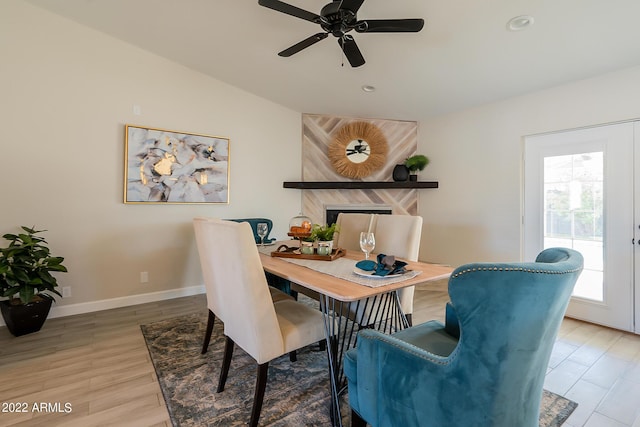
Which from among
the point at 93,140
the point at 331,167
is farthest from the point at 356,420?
the point at 331,167

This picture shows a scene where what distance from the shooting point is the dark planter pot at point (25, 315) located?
8.36 feet

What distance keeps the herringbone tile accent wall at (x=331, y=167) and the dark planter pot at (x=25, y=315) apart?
3.12m

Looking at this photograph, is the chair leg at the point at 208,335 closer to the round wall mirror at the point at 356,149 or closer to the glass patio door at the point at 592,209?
the round wall mirror at the point at 356,149

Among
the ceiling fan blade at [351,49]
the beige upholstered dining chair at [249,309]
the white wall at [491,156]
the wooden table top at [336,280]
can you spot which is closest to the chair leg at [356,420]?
the beige upholstered dining chair at [249,309]

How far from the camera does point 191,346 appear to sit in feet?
7.87

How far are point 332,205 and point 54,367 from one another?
11.4ft

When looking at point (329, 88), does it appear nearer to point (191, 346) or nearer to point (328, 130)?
point (328, 130)

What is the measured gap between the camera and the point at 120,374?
6.64 ft

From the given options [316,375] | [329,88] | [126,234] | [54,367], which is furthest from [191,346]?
[329,88]

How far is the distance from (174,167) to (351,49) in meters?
2.48

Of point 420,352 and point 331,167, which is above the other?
point 331,167

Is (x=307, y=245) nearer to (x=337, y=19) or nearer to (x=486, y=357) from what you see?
(x=486, y=357)


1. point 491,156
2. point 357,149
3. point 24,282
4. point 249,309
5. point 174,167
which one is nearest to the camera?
point 249,309

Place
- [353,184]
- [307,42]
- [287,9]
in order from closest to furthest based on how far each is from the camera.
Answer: [287,9]
[307,42]
[353,184]
